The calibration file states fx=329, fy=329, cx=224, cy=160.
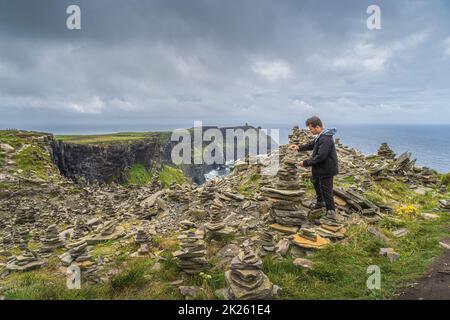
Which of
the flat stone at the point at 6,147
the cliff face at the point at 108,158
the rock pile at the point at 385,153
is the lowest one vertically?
the cliff face at the point at 108,158

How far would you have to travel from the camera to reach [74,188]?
110ft

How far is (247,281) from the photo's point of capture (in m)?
8.66

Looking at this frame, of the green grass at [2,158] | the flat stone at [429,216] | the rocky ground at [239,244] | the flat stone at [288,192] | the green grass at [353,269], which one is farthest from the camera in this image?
the green grass at [2,158]

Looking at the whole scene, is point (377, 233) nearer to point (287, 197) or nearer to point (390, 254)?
point (390, 254)

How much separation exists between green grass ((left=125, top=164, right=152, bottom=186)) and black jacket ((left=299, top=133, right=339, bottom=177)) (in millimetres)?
120424

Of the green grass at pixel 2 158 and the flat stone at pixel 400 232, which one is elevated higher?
the green grass at pixel 2 158

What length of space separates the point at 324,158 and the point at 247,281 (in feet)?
21.8

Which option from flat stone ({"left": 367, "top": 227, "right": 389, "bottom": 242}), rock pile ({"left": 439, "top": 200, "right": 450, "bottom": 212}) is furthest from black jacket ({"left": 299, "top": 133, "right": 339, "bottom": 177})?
rock pile ({"left": 439, "top": 200, "right": 450, "bottom": 212})

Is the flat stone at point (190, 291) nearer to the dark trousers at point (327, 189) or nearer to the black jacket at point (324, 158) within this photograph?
the black jacket at point (324, 158)

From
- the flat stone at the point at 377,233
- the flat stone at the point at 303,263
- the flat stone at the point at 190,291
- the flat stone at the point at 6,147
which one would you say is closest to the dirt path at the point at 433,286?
the flat stone at the point at 377,233

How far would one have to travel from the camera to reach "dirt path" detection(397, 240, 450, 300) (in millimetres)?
8461

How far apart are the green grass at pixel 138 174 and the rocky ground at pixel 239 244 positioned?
107827 millimetres

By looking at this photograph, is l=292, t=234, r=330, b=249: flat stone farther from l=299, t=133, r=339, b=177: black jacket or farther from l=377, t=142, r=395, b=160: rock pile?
l=377, t=142, r=395, b=160: rock pile

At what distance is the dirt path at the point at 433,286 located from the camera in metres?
8.46
